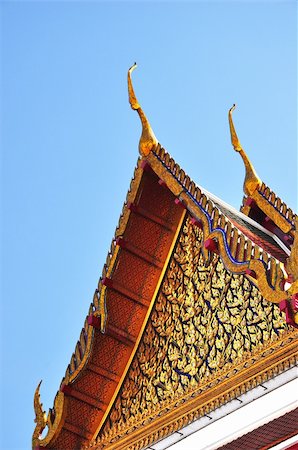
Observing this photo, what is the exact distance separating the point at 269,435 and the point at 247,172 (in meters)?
2.14

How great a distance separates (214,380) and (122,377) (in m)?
1.30

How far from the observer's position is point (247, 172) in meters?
9.29

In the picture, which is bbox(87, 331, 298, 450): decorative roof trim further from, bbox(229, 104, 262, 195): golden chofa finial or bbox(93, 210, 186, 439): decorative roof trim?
bbox(229, 104, 262, 195): golden chofa finial

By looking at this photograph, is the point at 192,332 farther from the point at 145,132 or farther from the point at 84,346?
the point at 145,132

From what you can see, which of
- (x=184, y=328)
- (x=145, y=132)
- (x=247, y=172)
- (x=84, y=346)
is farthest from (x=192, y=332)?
(x=145, y=132)

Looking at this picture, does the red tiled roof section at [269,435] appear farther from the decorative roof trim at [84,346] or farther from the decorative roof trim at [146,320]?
the decorative roof trim at [84,346]

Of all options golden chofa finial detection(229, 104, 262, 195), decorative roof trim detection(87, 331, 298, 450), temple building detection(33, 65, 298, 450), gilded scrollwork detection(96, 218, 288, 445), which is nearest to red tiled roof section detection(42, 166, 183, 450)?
temple building detection(33, 65, 298, 450)

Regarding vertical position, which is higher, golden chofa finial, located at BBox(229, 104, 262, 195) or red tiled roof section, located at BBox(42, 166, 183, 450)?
golden chofa finial, located at BBox(229, 104, 262, 195)

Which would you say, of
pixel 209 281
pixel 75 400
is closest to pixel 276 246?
pixel 209 281

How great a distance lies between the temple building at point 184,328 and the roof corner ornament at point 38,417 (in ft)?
0.04

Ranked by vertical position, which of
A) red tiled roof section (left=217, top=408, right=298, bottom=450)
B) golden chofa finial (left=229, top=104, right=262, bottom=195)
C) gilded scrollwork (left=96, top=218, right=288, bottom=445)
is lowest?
red tiled roof section (left=217, top=408, right=298, bottom=450)

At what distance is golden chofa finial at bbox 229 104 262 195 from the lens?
9086 mm

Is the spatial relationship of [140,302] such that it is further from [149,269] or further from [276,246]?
[276,246]

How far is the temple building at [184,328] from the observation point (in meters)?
7.81
